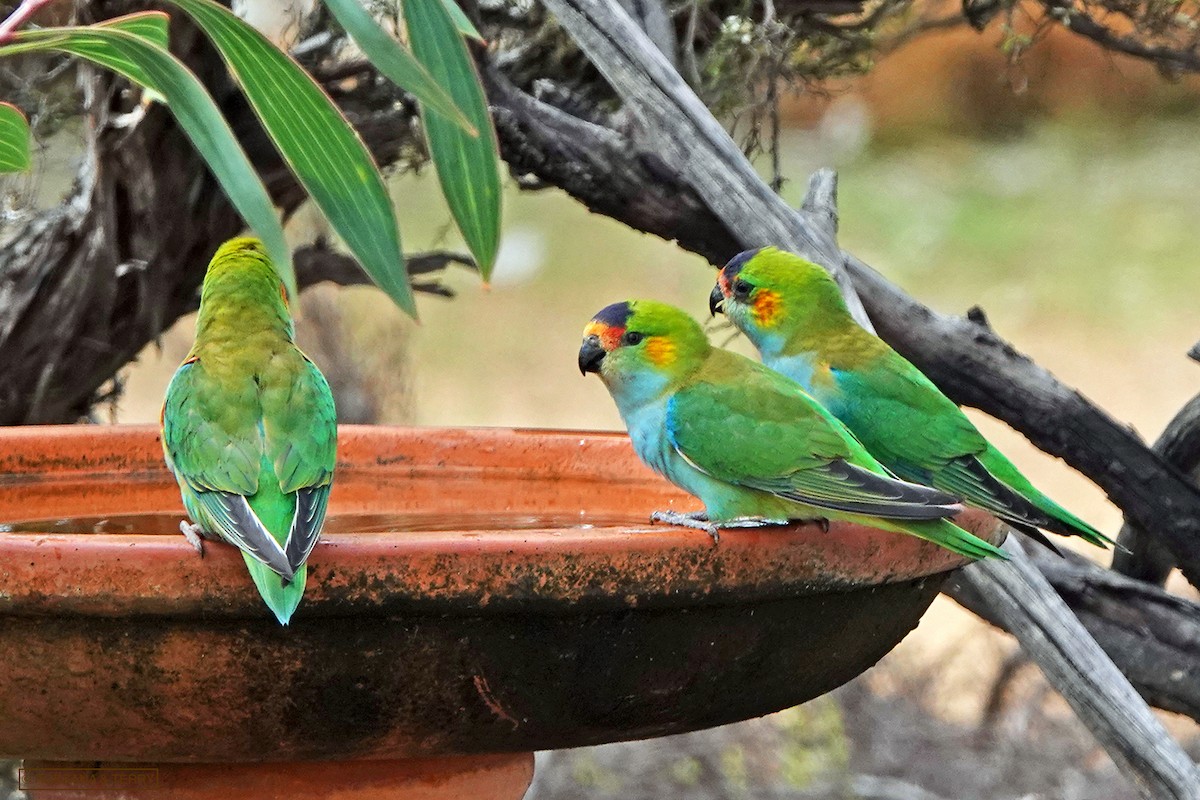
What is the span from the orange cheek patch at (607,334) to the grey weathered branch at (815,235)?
0.35 meters

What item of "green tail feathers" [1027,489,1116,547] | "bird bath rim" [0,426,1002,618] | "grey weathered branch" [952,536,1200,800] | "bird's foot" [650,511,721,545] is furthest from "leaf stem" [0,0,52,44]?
"grey weathered branch" [952,536,1200,800]

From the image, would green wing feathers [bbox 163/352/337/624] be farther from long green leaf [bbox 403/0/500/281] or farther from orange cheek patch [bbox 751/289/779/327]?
orange cheek patch [bbox 751/289/779/327]

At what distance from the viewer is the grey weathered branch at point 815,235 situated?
1.78 m

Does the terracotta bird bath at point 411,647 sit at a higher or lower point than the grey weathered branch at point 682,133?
lower

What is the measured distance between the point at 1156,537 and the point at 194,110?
1552mm

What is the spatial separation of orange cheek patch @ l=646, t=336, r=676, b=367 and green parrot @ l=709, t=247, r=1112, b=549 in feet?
0.94

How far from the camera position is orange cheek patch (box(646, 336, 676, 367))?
1680 mm

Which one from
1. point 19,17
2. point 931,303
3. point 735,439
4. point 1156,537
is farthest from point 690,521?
point 931,303

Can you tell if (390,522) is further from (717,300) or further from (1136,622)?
(1136,622)

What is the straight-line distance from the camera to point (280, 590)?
1.04 metres

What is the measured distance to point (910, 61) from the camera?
9.54 metres

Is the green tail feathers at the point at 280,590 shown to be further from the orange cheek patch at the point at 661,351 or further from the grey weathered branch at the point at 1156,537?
the grey weathered branch at the point at 1156,537

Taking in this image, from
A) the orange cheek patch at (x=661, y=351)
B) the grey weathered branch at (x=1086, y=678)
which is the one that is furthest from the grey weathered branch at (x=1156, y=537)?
the orange cheek patch at (x=661, y=351)

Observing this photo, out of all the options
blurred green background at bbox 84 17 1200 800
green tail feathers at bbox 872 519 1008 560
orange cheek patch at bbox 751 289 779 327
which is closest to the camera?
green tail feathers at bbox 872 519 1008 560
